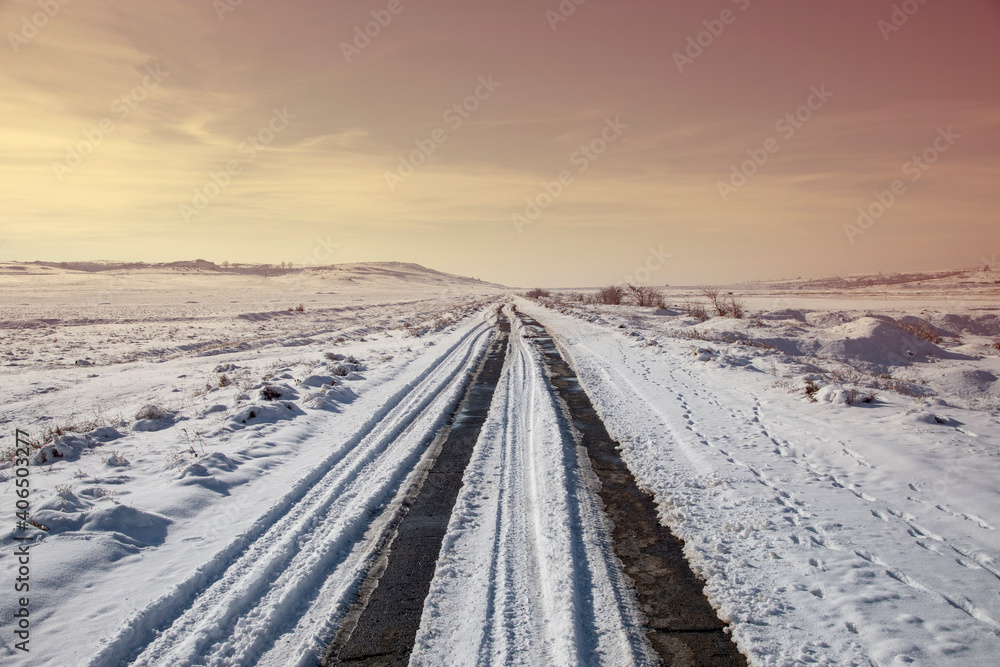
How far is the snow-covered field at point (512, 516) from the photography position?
10.4ft

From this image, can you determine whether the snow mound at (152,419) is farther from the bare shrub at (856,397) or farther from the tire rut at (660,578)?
the bare shrub at (856,397)

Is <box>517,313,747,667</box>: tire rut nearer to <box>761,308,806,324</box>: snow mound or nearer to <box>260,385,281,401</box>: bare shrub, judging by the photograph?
<box>260,385,281,401</box>: bare shrub

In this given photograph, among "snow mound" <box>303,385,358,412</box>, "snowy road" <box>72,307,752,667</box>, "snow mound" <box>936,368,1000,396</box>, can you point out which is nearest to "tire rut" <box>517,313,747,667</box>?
"snowy road" <box>72,307,752,667</box>

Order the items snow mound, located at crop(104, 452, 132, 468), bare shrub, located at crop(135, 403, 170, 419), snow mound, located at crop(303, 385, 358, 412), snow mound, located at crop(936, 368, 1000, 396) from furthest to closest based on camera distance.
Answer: snow mound, located at crop(936, 368, 1000, 396)
snow mound, located at crop(303, 385, 358, 412)
bare shrub, located at crop(135, 403, 170, 419)
snow mound, located at crop(104, 452, 132, 468)

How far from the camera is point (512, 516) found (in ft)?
15.5

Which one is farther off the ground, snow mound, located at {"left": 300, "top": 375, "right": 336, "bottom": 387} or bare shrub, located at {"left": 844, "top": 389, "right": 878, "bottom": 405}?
bare shrub, located at {"left": 844, "top": 389, "right": 878, "bottom": 405}

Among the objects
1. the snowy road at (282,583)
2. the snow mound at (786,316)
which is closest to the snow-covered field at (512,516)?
the snowy road at (282,583)

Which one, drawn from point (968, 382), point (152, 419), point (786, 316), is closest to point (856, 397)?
point (968, 382)

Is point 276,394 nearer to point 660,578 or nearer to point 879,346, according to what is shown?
point 660,578

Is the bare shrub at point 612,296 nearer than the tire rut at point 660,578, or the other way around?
the tire rut at point 660,578

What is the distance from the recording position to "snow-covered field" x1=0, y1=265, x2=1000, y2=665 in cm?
318

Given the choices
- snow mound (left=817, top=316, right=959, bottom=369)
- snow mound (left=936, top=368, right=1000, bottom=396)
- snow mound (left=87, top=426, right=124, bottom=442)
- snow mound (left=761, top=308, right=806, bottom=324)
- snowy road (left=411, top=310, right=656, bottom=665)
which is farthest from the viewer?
snow mound (left=761, top=308, right=806, bottom=324)

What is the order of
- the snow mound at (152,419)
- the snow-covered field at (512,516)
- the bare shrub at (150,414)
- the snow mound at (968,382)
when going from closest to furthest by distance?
the snow-covered field at (512,516) < the snow mound at (152,419) < the bare shrub at (150,414) < the snow mound at (968,382)

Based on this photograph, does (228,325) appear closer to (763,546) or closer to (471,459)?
(471,459)
